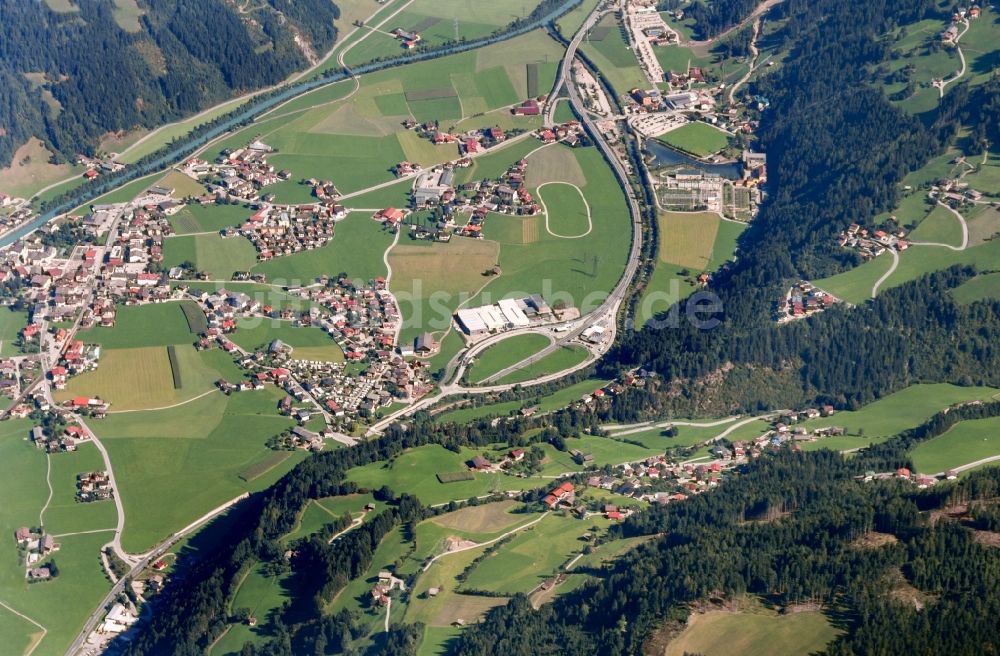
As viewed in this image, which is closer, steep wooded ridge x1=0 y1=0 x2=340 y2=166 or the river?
the river

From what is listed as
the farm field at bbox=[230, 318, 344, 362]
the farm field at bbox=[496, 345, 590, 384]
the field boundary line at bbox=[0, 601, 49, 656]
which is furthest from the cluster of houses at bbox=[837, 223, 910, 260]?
the field boundary line at bbox=[0, 601, 49, 656]

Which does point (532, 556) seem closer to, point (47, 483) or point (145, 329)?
point (47, 483)

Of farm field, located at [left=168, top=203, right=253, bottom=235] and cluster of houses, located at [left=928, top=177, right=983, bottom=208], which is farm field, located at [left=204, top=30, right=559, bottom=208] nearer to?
farm field, located at [left=168, top=203, right=253, bottom=235]

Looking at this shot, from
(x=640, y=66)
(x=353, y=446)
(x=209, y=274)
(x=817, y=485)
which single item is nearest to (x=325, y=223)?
(x=209, y=274)

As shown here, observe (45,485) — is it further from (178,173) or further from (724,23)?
(724,23)

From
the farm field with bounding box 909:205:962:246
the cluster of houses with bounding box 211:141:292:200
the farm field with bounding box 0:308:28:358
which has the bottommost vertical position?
the farm field with bounding box 909:205:962:246

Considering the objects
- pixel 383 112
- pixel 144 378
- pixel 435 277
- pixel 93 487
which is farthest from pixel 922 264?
pixel 93 487
